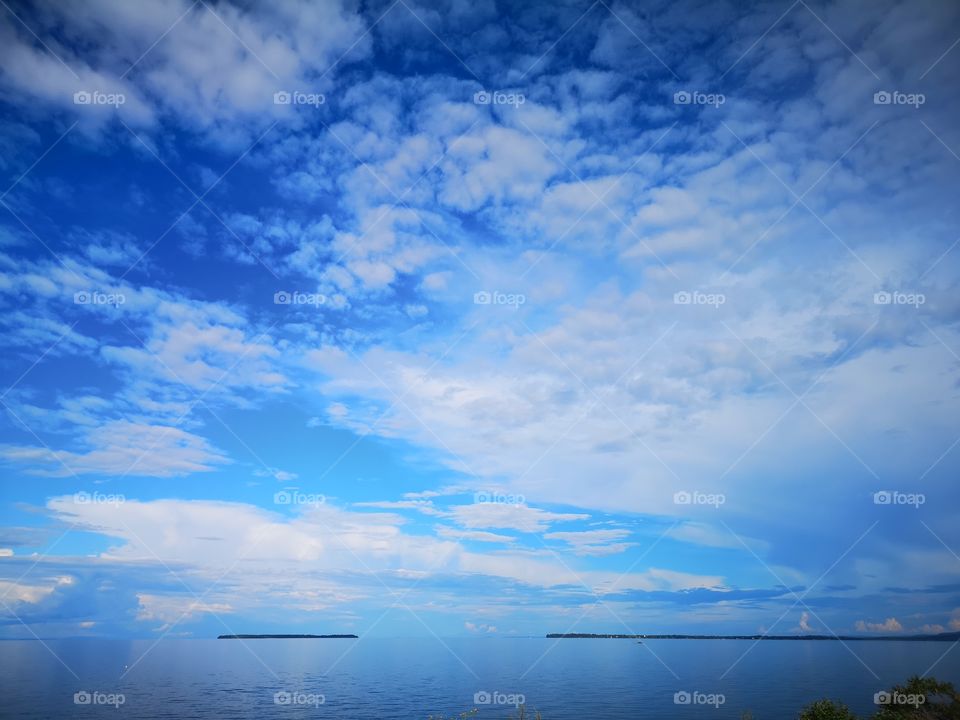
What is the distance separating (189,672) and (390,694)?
60040 mm

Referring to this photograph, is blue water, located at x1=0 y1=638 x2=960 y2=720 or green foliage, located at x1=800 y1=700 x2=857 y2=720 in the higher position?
green foliage, located at x1=800 y1=700 x2=857 y2=720

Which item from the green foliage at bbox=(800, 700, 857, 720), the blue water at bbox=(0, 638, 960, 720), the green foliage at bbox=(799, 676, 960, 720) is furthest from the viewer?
the blue water at bbox=(0, 638, 960, 720)

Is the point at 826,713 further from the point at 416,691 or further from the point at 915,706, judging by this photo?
the point at 416,691

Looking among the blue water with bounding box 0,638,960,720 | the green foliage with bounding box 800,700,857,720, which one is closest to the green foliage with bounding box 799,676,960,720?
the green foliage with bounding box 800,700,857,720

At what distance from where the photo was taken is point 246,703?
75.2 m

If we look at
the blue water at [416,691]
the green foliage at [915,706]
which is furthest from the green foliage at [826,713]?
the blue water at [416,691]

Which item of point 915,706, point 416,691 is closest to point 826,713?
point 915,706

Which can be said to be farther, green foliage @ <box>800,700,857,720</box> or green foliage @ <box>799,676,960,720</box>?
green foliage @ <box>800,700,857,720</box>

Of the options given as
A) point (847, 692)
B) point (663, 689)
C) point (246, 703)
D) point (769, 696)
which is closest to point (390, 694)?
point (246, 703)

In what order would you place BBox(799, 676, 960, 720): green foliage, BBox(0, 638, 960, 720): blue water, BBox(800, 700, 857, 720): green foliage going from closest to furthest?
BBox(799, 676, 960, 720): green foliage → BBox(800, 700, 857, 720): green foliage → BBox(0, 638, 960, 720): blue water

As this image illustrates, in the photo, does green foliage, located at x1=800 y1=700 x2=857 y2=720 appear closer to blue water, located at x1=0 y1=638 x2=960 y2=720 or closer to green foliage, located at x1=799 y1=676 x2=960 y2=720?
green foliage, located at x1=799 y1=676 x2=960 y2=720

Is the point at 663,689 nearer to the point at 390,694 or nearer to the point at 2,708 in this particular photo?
the point at 390,694

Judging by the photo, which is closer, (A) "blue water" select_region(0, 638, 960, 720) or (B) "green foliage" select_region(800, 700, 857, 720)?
(B) "green foliage" select_region(800, 700, 857, 720)

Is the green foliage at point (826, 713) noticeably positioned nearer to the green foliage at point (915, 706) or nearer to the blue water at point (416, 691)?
the green foliage at point (915, 706)
